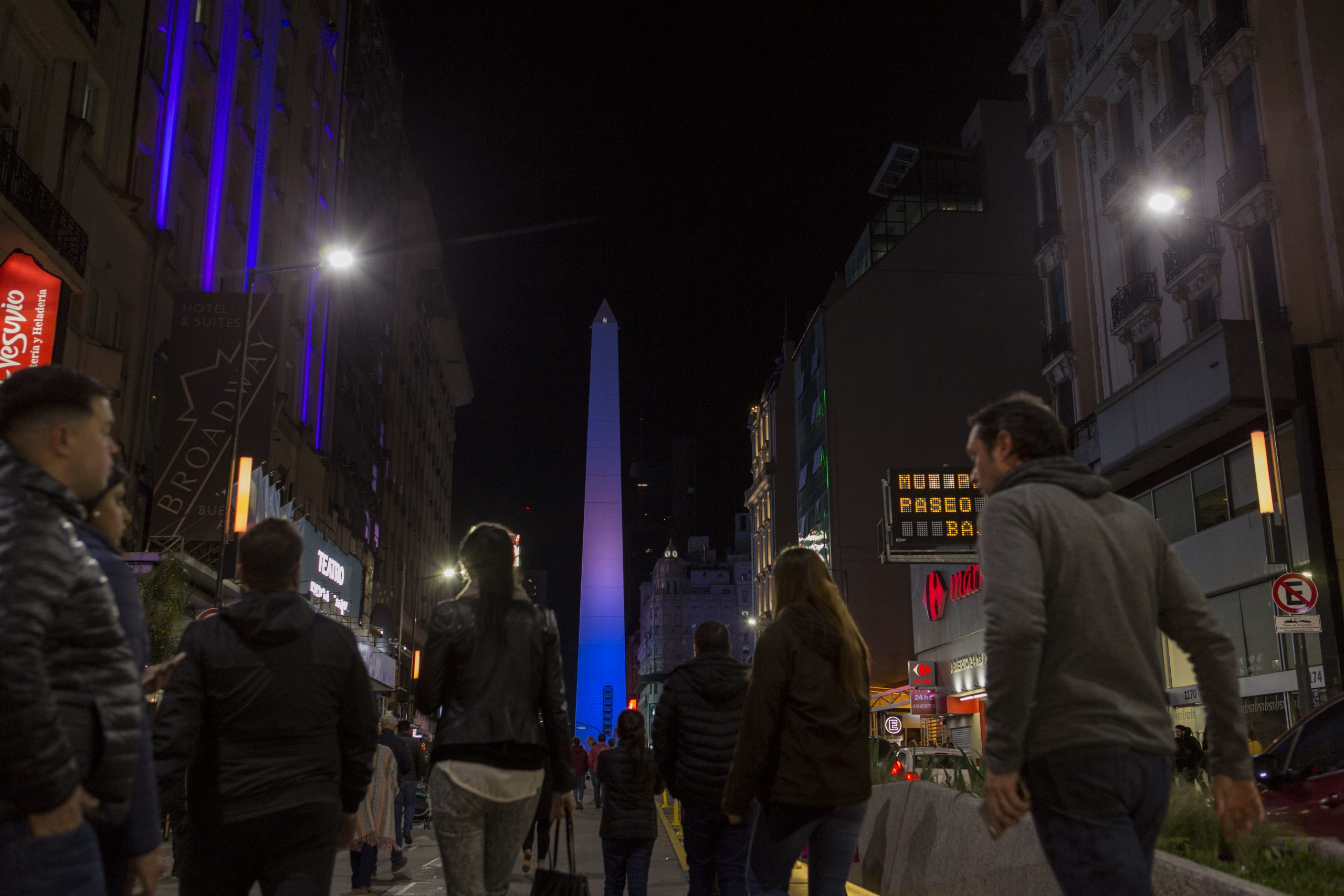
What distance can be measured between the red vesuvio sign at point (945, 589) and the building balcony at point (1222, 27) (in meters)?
18.8

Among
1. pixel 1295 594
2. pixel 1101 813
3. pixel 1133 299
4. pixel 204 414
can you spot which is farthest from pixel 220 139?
pixel 1101 813

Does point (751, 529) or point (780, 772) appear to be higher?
point (751, 529)

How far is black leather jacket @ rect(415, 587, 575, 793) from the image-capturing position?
15.4ft

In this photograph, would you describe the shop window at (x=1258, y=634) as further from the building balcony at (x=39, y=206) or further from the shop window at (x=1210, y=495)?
the building balcony at (x=39, y=206)

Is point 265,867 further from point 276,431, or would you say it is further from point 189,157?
point 276,431

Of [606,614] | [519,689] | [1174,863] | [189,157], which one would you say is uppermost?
[189,157]

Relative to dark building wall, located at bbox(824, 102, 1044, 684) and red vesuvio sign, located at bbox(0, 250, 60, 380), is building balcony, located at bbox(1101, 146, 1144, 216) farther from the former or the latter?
dark building wall, located at bbox(824, 102, 1044, 684)

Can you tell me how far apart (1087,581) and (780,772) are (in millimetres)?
1938

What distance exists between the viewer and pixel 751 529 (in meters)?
87.9

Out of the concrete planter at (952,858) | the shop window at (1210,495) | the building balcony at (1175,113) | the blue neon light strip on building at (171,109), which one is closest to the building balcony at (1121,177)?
the building balcony at (1175,113)

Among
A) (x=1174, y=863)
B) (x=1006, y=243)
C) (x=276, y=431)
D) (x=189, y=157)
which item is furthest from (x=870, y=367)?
(x=1174, y=863)

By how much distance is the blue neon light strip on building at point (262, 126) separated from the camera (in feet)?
96.2

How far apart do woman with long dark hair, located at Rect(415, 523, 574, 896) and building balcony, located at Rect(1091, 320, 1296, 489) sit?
2046cm

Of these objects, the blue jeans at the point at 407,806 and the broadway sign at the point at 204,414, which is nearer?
the blue jeans at the point at 407,806
